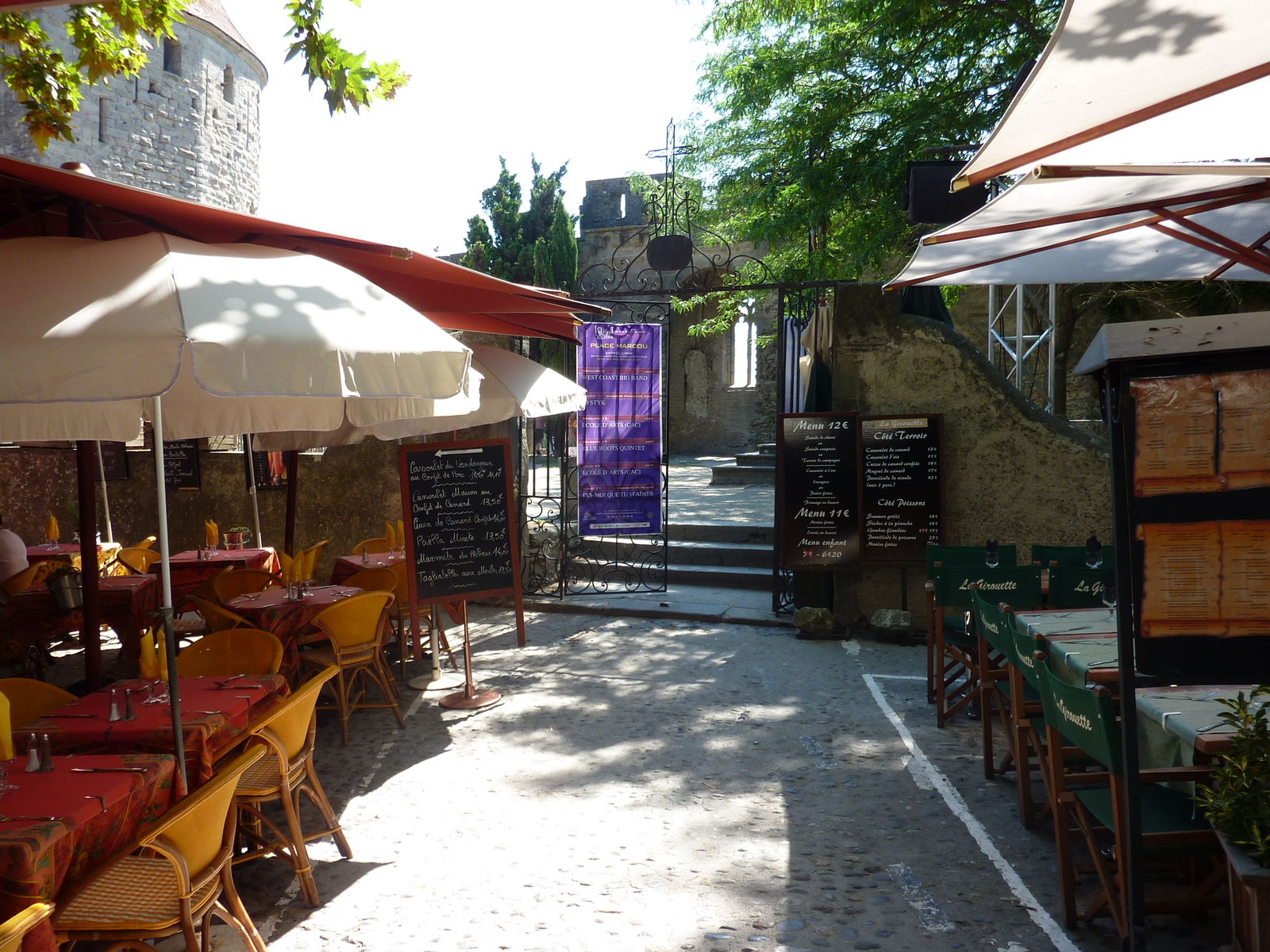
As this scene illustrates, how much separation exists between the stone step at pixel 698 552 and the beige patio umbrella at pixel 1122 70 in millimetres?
7605

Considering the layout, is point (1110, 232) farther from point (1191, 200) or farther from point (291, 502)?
point (291, 502)

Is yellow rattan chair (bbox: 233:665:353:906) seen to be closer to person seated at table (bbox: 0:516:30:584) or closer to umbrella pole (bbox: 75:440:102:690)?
umbrella pole (bbox: 75:440:102:690)

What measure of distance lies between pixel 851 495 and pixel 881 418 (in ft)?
2.15

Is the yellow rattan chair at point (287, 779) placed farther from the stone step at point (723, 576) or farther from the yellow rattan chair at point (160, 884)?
the stone step at point (723, 576)

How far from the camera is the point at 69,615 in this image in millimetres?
5625

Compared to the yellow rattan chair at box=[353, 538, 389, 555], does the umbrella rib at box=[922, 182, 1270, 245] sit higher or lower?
higher

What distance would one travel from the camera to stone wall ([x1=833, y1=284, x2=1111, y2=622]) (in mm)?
6863

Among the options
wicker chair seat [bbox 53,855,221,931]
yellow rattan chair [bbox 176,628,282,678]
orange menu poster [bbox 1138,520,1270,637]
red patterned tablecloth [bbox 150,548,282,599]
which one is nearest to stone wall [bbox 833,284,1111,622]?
orange menu poster [bbox 1138,520,1270,637]

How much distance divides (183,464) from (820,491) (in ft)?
19.4

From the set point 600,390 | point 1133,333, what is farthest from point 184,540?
point 1133,333

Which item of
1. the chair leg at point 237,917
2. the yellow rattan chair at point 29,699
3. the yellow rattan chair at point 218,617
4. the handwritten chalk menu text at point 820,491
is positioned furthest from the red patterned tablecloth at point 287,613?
the handwritten chalk menu text at point 820,491

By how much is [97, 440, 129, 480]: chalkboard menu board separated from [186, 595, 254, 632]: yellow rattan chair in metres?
3.93

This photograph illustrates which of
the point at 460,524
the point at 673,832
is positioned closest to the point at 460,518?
the point at 460,524

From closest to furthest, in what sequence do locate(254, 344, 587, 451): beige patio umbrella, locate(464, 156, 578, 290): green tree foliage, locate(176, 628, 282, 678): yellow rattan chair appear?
locate(176, 628, 282, 678): yellow rattan chair → locate(254, 344, 587, 451): beige patio umbrella → locate(464, 156, 578, 290): green tree foliage
